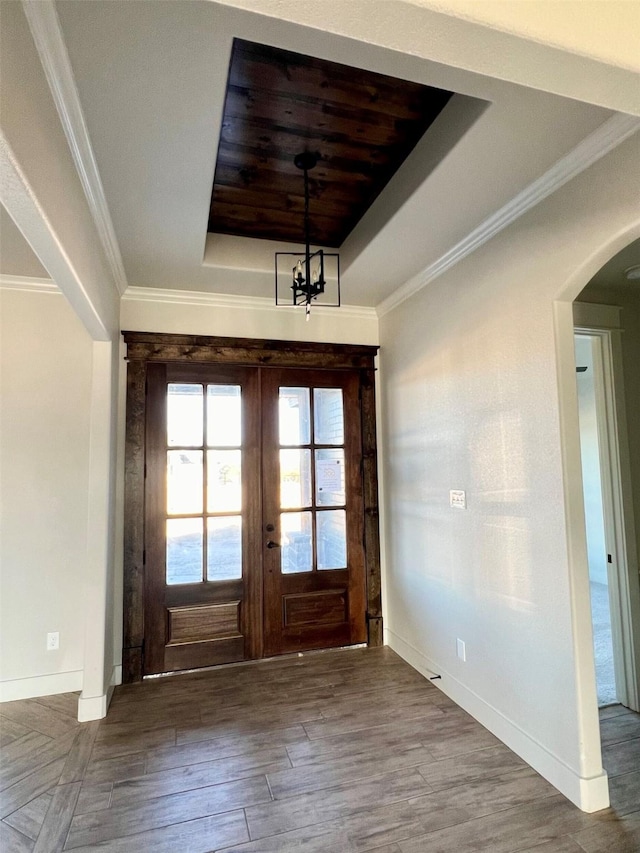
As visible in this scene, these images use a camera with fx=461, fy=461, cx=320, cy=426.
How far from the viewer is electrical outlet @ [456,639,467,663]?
8.86 ft

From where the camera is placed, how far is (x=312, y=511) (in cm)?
360

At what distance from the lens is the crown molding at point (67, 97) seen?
1239 mm

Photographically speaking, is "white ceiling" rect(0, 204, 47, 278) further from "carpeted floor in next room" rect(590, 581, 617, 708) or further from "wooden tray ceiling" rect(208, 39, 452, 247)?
"carpeted floor in next room" rect(590, 581, 617, 708)

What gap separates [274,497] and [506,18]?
302cm

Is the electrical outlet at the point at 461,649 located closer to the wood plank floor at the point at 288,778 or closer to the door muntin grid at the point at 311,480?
the wood plank floor at the point at 288,778

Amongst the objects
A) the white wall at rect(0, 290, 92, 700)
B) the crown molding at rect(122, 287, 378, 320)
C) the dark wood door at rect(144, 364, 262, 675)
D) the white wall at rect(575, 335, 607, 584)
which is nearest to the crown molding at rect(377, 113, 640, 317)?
the crown molding at rect(122, 287, 378, 320)

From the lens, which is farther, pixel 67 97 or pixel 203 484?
pixel 203 484

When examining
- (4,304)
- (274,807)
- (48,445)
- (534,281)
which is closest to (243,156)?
(534,281)

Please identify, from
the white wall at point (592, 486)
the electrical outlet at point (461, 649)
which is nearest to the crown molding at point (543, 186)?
the electrical outlet at point (461, 649)

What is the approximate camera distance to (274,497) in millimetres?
3514

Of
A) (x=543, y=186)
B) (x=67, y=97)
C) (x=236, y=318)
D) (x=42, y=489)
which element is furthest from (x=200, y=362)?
(x=543, y=186)

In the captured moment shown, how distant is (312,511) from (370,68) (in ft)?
9.19

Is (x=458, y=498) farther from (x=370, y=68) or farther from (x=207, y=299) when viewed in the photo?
(x=207, y=299)

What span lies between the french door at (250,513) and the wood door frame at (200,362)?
0.18 feet
